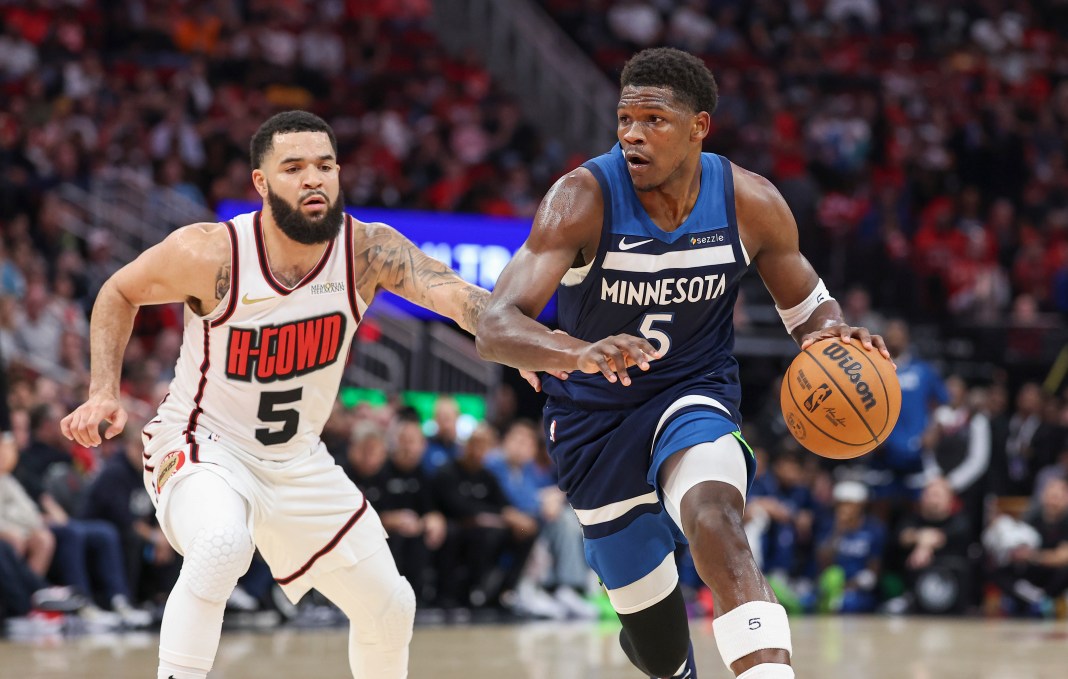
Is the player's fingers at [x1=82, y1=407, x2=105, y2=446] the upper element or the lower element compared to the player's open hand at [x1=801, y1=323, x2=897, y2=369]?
lower

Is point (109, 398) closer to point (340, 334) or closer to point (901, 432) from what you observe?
point (340, 334)

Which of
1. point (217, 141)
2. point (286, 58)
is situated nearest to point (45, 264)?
point (217, 141)

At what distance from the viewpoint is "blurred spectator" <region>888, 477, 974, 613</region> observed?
13.7 m

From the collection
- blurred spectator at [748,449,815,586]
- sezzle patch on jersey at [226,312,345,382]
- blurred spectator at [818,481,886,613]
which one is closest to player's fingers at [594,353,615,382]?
sezzle patch on jersey at [226,312,345,382]

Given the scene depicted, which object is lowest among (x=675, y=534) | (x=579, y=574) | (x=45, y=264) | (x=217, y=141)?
(x=579, y=574)

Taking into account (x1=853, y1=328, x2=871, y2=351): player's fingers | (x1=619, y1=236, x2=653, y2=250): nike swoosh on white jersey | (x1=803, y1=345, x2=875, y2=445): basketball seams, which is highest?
(x1=619, y1=236, x2=653, y2=250): nike swoosh on white jersey

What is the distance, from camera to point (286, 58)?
1922cm

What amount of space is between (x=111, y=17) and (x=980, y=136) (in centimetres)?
1261

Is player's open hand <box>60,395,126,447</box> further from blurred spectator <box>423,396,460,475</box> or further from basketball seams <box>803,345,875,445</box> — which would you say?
blurred spectator <box>423,396,460,475</box>

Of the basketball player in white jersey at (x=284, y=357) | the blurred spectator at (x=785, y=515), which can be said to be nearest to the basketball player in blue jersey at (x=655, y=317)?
the basketball player in white jersey at (x=284, y=357)

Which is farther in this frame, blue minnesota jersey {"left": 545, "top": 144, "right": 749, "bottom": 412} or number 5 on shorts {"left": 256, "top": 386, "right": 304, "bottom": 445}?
number 5 on shorts {"left": 256, "top": 386, "right": 304, "bottom": 445}

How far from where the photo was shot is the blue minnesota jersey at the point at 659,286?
5094mm

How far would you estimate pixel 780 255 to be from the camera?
5.35m

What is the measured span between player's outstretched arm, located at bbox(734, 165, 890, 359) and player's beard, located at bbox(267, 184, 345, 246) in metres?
1.57
